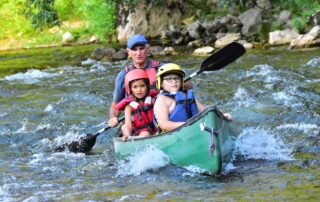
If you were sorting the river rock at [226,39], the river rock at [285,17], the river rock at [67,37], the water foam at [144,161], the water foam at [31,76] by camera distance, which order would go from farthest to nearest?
the river rock at [67,37] < the river rock at [285,17] < the river rock at [226,39] < the water foam at [31,76] < the water foam at [144,161]

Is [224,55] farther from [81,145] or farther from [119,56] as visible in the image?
[119,56]

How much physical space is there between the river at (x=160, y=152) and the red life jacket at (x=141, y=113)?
400 mm

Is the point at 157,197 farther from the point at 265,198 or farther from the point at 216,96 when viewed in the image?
the point at 216,96

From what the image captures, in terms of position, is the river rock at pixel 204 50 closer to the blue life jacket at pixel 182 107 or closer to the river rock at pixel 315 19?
the river rock at pixel 315 19

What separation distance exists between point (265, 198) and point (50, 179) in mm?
2428

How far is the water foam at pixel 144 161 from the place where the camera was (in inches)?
208

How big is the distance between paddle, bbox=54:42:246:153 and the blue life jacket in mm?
1514

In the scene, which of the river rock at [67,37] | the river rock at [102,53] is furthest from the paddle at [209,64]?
the river rock at [67,37]

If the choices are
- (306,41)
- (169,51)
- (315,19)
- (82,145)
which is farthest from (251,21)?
(82,145)

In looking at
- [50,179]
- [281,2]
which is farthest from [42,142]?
[281,2]

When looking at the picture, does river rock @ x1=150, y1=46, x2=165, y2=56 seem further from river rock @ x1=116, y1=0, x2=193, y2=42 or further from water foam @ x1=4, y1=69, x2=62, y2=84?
river rock @ x1=116, y1=0, x2=193, y2=42

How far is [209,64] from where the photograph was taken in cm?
705

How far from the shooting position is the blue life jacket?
5.26 m

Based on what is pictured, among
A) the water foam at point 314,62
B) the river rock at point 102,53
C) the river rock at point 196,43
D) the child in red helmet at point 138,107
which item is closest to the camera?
the child in red helmet at point 138,107
